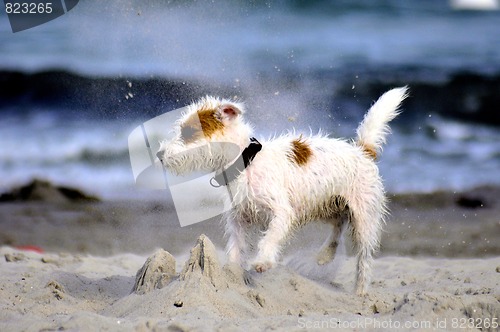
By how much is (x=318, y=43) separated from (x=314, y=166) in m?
4.06

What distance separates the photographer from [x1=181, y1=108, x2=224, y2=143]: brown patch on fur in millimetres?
5000

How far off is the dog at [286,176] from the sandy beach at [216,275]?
0.91ft

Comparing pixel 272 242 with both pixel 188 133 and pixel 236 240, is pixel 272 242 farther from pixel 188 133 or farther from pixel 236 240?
pixel 188 133

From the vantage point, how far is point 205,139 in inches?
197

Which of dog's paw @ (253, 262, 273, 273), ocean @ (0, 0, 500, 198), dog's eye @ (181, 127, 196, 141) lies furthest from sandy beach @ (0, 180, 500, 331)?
dog's eye @ (181, 127, 196, 141)

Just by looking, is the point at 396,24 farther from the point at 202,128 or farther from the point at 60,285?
the point at 60,285

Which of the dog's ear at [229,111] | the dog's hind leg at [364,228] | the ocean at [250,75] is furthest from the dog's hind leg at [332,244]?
the ocean at [250,75]

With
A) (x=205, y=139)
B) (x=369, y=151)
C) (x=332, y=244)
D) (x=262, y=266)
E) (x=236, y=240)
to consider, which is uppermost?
(x=205, y=139)

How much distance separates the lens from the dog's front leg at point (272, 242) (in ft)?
15.7

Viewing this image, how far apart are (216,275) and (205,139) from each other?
1072 mm

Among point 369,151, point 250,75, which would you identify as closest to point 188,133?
point 369,151

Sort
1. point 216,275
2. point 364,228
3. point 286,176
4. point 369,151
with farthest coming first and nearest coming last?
1. point 369,151
2. point 364,228
3. point 286,176
4. point 216,275

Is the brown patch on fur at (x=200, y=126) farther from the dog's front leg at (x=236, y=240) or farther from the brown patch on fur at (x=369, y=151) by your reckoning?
the brown patch on fur at (x=369, y=151)

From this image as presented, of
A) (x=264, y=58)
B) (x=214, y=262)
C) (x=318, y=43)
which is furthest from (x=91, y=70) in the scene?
(x=214, y=262)
